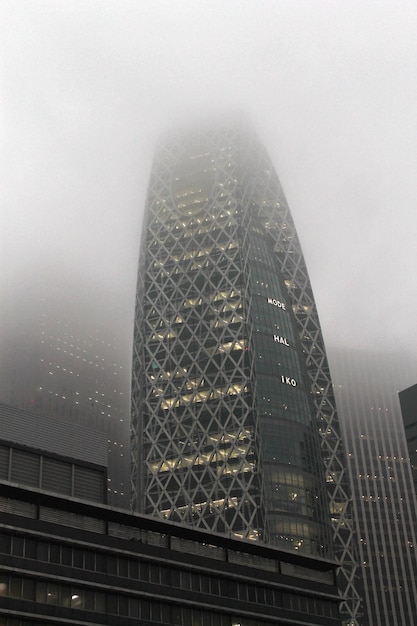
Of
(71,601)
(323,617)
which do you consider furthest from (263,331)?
(71,601)

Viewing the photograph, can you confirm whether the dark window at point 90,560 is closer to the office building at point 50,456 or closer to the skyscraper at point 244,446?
the office building at point 50,456

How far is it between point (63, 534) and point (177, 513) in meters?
100

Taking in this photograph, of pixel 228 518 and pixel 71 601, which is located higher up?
pixel 228 518

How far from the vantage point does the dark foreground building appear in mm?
80875

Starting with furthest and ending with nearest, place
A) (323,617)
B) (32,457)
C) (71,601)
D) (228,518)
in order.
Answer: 1. (228,518)
2. (323,617)
3. (32,457)
4. (71,601)

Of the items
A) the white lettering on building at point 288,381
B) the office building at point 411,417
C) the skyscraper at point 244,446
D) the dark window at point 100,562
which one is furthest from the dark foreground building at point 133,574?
the white lettering on building at point 288,381

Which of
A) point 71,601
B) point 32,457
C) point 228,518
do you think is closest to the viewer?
point 71,601

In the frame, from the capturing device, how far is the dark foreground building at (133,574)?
8088 centimetres

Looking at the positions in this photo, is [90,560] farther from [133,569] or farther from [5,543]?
[5,543]

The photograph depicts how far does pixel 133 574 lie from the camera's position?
89.9m

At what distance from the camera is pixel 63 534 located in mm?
84938

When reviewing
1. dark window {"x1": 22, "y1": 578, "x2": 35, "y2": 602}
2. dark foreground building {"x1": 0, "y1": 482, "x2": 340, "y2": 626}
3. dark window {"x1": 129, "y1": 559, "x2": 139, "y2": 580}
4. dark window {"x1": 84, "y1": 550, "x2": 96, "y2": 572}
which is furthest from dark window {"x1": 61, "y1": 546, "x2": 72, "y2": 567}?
dark window {"x1": 129, "y1": 559, "x2": 139, "y2": 580}

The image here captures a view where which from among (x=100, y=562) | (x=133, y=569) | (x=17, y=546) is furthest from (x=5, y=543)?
(x=133, y=569)

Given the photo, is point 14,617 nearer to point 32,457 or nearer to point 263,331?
point 32,457
